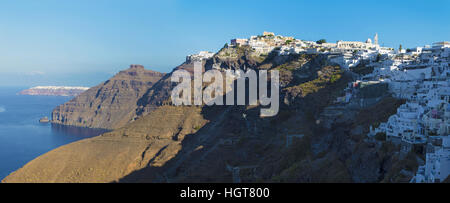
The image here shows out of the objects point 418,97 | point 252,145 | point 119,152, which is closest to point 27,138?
point 119,152

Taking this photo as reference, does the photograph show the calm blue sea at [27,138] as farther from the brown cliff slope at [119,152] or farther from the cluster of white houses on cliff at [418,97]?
the cluster of white houses on cliff at [418,97]

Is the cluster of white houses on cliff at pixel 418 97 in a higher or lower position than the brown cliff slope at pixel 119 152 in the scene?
higher

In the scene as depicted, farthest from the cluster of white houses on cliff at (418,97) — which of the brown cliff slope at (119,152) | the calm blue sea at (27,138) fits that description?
the calm blue sea at (27,138)

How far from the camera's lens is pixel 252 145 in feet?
217

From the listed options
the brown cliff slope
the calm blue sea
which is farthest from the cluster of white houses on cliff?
the calm blue sea

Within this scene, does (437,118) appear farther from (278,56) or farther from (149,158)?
(278,56)

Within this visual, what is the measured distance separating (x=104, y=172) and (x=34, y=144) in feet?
214

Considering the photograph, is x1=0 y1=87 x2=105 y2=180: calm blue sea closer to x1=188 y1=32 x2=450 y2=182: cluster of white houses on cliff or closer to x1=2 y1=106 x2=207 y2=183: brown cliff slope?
x1=2 y1=106 x2=207 y2=183: brown cliff slope

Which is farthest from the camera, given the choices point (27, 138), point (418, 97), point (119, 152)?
point (27, 138)

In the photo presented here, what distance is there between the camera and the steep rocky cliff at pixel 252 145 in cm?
4119

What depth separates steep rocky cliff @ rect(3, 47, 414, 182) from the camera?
41188 mm

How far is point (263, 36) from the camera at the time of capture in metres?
121

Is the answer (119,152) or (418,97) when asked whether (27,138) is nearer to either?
(119,152)

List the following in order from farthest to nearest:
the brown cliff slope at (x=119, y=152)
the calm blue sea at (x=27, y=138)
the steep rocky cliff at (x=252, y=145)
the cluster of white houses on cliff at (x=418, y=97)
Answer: the calm blue sea at (x=27, y=138) → the brown cliff slope at (x=119, y=152) → the steep rocky cliff at (x=252, y=145) → the cluster of white houses on cliff at (x=418, y=97)
